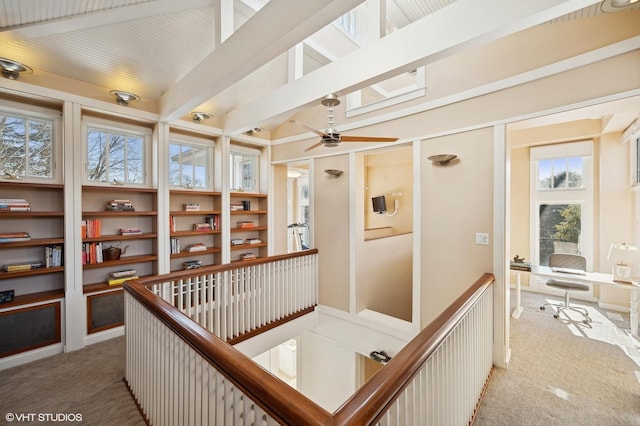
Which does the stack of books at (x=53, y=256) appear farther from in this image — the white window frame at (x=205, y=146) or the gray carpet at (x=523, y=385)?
the white window frame at (x=205, y=146)

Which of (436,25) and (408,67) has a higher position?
(436,25)

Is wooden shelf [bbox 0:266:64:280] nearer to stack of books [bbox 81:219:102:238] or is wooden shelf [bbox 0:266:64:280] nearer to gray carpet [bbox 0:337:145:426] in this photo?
stack of books [bbox 81:219:102:238]

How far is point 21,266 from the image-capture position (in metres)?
2.88

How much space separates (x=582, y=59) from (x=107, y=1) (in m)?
4.19

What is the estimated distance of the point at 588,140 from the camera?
4449 mm

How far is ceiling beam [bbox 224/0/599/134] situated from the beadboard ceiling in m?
0.11

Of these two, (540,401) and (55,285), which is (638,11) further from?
(55,285)

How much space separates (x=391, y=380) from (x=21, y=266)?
393cm

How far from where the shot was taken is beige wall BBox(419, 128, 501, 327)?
284cm

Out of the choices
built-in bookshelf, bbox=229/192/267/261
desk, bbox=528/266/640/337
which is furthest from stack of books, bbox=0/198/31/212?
desk, bbox=528/266/640/337

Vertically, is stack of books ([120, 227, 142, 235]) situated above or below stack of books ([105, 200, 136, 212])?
below

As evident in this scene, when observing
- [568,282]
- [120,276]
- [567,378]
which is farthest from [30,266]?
[568,282]

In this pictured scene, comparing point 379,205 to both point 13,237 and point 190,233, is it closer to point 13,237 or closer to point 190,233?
point 190,233

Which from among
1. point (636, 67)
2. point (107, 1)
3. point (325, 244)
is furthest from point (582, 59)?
point (107, 1)
